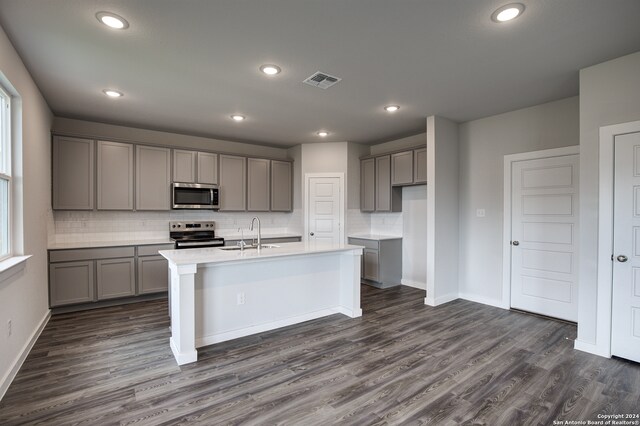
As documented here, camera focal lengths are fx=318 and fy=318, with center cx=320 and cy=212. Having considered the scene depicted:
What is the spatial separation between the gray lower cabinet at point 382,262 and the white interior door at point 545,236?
188cm

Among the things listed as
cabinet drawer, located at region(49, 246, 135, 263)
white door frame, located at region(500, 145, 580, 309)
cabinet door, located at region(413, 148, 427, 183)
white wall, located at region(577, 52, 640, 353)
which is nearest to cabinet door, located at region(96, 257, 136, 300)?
cabinet drawer, located at region(49, 246, 135, 263)

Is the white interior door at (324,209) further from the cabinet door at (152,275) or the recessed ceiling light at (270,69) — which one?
the recessed ceiling light at (270,69)

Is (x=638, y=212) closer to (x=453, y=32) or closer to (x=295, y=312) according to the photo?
(x=453, y=32)

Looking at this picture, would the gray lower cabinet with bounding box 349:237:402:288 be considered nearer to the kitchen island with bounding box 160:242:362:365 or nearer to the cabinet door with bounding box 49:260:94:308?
the kitchen island with bounding box 160:242:362:365

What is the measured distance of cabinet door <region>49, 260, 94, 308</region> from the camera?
3969 mm

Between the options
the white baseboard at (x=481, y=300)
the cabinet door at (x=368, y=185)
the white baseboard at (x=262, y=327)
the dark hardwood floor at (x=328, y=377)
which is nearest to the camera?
the dark hardwood floor at (x=328, y=377)

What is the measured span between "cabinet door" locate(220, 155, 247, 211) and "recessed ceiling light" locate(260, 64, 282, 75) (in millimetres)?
2734

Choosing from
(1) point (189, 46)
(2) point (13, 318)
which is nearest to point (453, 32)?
(1) point (189, 46)

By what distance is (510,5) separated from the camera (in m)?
2.11

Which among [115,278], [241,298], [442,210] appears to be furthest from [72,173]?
[442,210]

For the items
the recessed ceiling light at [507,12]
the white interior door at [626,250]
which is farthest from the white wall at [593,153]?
the recessed ceiling light at [507,12]

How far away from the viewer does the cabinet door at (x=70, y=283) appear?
397 centimetres

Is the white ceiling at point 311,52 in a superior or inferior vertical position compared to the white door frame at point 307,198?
superior

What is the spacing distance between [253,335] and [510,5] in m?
3.55
